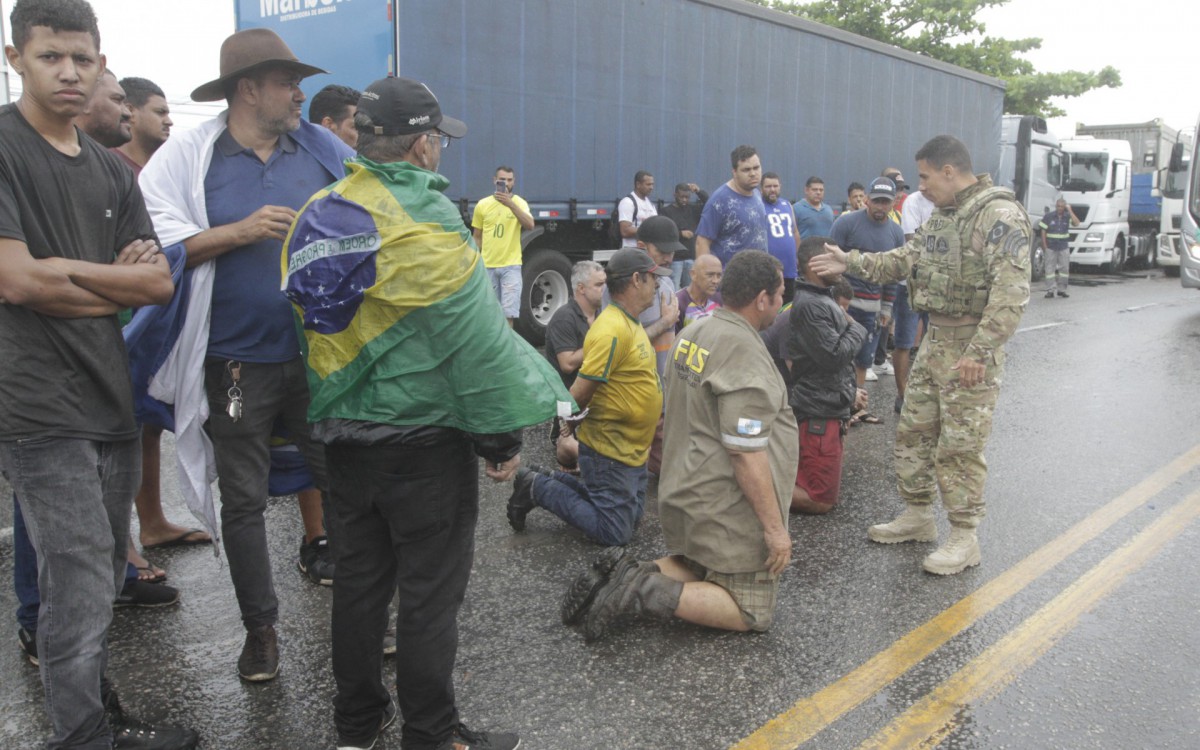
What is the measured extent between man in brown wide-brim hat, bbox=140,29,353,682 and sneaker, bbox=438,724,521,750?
0.90 m

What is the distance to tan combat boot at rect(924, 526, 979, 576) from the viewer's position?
4.25 metres

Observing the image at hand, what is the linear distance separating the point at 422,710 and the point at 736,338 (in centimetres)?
171

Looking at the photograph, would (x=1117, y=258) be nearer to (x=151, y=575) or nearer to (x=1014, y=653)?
(x=1014, y=653)

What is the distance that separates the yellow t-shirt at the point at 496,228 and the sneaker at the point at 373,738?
6.81 m

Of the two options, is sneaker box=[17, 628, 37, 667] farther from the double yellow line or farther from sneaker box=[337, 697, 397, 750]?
the double yellow line

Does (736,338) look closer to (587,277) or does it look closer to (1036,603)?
(1036,603)

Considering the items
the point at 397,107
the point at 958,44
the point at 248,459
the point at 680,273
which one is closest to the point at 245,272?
the point at 248,459

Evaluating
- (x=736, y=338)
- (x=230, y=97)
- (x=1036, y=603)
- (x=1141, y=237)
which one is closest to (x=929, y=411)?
(x=1036, y=603)

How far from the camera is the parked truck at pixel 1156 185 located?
1847 centimetres

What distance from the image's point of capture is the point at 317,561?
409 cm

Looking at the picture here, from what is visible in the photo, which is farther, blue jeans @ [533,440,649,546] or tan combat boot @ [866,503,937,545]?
tan combat boot @ [866,503,937,545]

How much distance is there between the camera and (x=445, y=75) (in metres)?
9.15

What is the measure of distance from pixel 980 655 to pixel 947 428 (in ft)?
3.78

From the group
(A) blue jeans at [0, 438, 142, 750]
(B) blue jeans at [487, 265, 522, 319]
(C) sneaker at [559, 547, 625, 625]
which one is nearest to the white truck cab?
(B) blue jeans at [487, 265, 522, 319]
